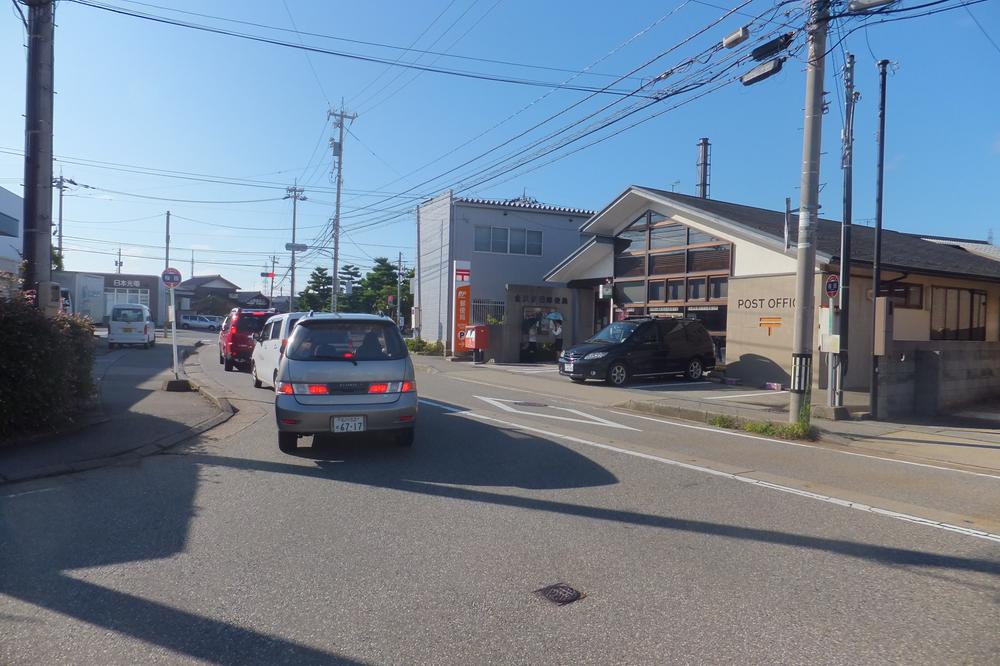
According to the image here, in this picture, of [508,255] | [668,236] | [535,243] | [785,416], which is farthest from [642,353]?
[535,243]

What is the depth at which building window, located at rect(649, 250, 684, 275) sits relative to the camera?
20406mm

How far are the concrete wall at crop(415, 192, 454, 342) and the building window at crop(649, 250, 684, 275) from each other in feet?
31.2

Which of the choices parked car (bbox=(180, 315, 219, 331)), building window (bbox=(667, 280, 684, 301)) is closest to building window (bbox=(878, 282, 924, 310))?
building window (bbox=(667, 280, 684, 301))

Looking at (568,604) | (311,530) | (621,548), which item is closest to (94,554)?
(311,530)

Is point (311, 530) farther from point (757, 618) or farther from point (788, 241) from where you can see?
point (788, 241)

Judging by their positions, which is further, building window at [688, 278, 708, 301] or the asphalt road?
building window at [688, 278, 708, 301]

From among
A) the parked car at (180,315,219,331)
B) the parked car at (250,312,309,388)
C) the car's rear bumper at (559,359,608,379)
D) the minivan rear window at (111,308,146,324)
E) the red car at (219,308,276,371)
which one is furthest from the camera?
the parked car at (180,315,219,331)

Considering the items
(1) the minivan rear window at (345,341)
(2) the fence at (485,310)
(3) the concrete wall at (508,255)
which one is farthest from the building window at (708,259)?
(1) the minivan rear window at (345,341)

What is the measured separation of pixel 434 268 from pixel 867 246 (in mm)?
17924

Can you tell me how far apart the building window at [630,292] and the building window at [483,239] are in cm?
834

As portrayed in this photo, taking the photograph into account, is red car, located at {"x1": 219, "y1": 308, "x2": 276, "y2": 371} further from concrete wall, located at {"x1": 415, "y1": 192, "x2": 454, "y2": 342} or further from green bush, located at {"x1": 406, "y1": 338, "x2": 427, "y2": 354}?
green bush, located at {"x1": 406, "y1": 338, "x2": 427, "y2": 354}

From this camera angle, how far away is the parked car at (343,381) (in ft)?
25.8

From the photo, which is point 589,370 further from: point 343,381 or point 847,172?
point 343,381

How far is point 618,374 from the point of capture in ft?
58.0
